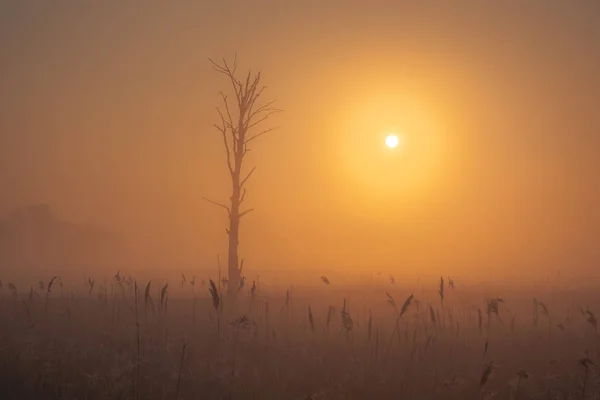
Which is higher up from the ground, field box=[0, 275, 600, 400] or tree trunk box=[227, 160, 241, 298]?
tree trunk box=[227, 160, 241, 298]

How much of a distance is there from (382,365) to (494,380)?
2.55m

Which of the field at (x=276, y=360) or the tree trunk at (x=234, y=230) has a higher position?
the tree trunk at (x=234, y=230)

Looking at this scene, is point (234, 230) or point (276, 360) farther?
point (234, 230)

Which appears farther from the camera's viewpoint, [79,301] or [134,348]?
[79,301]

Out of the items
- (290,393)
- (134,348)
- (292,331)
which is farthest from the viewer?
(292,331)

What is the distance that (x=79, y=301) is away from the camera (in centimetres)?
2397

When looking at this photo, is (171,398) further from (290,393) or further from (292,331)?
(292,331)

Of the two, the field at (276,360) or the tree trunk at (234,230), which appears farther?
the tree trunk at (234,230)

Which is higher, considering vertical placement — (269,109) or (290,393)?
(269,109)

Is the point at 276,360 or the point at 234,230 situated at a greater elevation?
the point at 234,230

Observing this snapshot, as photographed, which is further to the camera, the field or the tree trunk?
the tree trunk

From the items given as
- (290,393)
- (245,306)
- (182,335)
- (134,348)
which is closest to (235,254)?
(245,306)

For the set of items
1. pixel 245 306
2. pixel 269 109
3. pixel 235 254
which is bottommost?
pixel 245 306

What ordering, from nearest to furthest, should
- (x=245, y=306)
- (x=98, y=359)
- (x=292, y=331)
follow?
(x=98, y=359) → (x=292, y=331) → (x=245, y=306)
